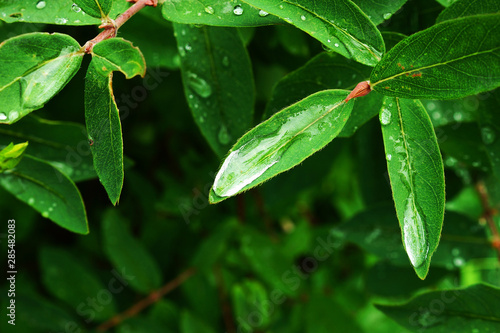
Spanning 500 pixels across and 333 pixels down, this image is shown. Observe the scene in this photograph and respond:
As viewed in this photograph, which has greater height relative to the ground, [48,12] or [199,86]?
[48,12]

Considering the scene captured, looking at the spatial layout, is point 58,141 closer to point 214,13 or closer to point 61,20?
point 61,20

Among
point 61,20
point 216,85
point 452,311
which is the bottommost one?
point 452,311

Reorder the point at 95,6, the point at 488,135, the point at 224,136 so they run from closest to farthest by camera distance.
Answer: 1. the point at 95,6
2. the point at 488,135
3. the point at 224,136

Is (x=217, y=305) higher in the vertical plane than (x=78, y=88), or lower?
lower

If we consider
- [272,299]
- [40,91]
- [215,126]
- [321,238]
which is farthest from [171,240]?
[40,91]

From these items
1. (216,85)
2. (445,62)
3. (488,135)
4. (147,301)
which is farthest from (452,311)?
(147,301)

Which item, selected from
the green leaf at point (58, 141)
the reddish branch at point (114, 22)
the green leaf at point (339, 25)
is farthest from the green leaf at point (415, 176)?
the green leaf at point (58, 141)

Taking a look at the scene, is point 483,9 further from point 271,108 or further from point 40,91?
point 40,91
